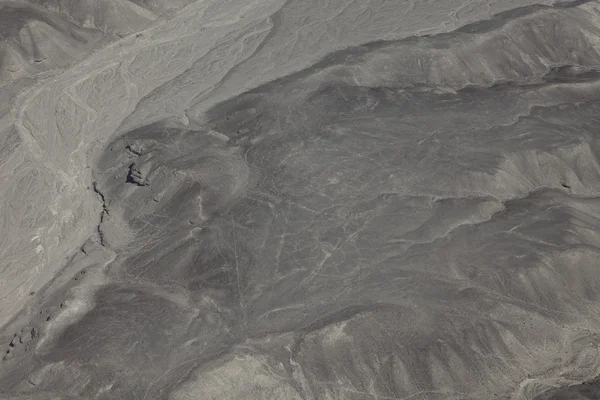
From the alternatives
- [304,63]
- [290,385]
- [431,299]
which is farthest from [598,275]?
[304,63]

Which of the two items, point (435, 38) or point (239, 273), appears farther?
point (435, 38)

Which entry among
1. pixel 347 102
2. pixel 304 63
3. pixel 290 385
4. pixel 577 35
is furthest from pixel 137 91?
pixel 577 35

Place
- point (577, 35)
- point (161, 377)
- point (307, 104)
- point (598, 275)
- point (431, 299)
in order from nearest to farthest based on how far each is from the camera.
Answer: point (161, 377) → point (431, 299) → point (598, 275) → point (307, 104) → point (577, 35)

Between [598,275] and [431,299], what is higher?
[431,299]

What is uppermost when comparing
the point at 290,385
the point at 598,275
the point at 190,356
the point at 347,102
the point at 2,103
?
the point at 2,103

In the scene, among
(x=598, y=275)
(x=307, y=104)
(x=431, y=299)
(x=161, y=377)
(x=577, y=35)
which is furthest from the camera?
(x=577, y=35)

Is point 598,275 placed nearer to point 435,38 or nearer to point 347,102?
point 347,102
